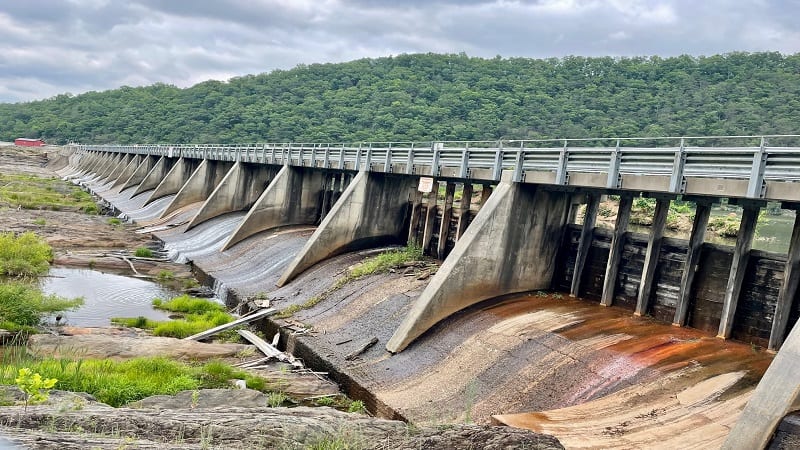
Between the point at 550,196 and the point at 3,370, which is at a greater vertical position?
the point at 550,196

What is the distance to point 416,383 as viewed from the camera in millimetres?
15938

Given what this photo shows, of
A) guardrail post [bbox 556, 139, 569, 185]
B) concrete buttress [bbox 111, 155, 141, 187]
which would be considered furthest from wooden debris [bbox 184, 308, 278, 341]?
concrete buttress [bbox 111, 155, 141, 187]

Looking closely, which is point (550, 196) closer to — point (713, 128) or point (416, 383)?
point (416, 383)

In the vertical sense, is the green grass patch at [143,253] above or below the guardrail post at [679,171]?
below

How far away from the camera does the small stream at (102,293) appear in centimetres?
2322

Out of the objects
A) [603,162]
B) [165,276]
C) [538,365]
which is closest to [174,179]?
[165,276]

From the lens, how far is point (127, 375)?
48.9 feet

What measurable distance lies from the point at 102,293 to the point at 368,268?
1165 centimetres

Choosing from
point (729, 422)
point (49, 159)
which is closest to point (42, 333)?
point (729, 422)

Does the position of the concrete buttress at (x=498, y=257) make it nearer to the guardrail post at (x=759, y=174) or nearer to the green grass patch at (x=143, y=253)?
the guardrail post at (x=759, y=174)

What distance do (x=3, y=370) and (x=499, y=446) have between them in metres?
11.0

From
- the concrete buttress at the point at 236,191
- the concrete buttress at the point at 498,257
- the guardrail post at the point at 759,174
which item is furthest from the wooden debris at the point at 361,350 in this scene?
the concrete buttress at the point at 236,191

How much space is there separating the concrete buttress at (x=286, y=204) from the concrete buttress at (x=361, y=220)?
7.96m

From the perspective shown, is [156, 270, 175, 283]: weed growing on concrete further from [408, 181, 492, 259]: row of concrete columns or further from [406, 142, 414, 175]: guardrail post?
[406, 142, 414, 175]: guardrail post
